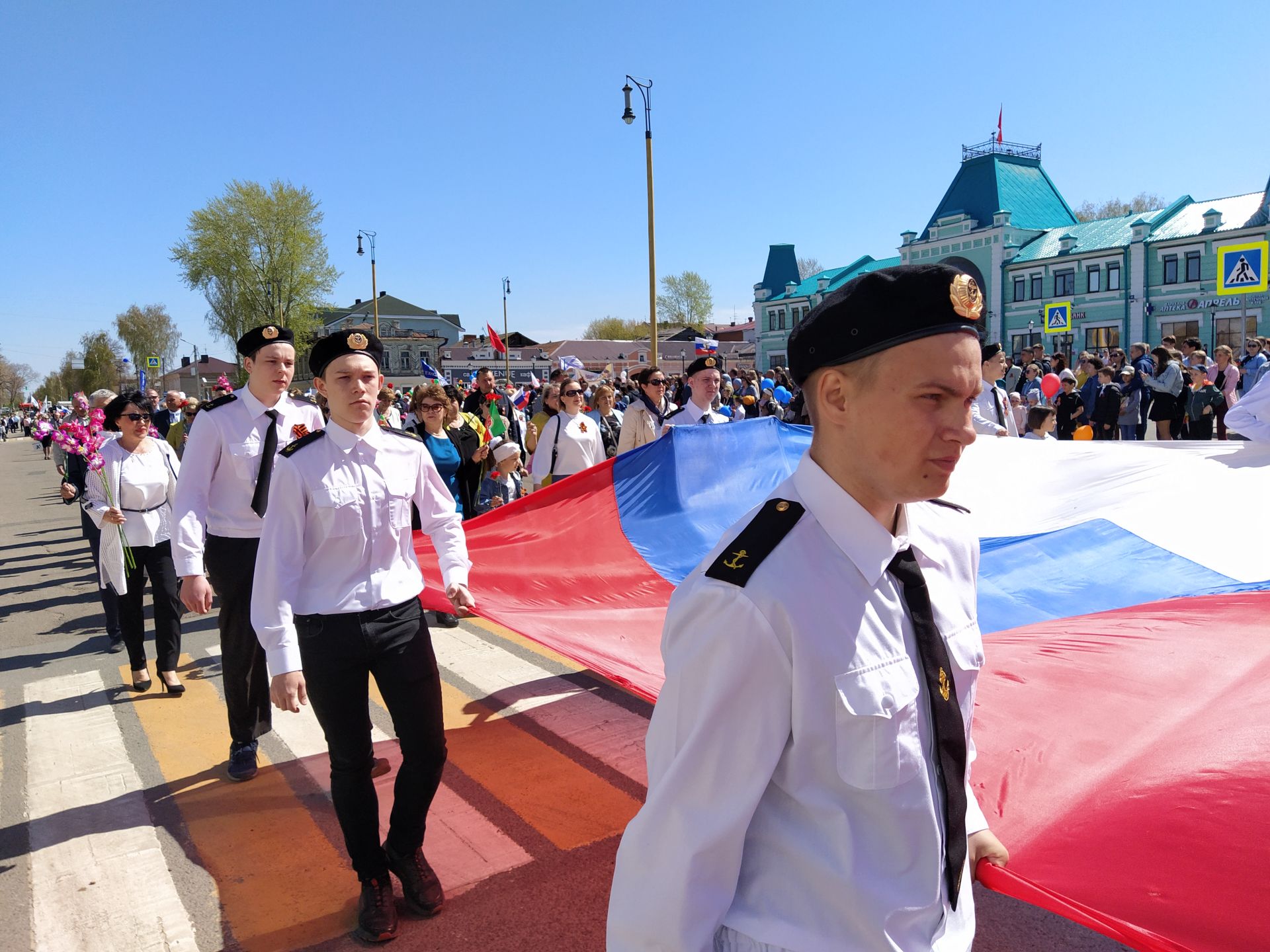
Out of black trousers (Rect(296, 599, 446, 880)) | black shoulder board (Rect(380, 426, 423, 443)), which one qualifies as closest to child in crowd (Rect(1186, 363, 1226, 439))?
black shoulder board (Rect(380, 426, 423, 443))

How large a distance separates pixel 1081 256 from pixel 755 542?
175 feet

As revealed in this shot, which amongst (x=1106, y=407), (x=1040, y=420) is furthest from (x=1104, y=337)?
(x=1040, y=420)

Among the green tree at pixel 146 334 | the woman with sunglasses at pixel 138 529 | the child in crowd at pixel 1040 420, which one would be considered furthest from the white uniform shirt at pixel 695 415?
the green tree at pixel 146 334

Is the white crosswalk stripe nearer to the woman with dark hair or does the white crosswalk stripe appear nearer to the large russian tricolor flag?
the large russian tricolor flag

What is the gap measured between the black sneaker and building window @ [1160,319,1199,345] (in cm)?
4805

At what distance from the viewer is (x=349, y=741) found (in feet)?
10.9

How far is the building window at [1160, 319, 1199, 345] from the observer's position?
43.6 meters

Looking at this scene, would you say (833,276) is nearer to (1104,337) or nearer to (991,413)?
(1104,337)

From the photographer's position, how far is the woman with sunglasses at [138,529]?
660 cm

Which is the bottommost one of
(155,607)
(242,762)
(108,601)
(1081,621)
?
(242,762)

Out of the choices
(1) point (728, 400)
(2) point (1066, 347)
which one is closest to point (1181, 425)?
(1) point (728, 400)

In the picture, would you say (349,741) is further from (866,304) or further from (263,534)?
(866,304)

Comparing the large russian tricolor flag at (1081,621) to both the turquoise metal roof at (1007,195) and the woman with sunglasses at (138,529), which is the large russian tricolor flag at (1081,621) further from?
the turquoise metal roof at (1007,195)

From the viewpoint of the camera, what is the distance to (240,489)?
4.80 meters
